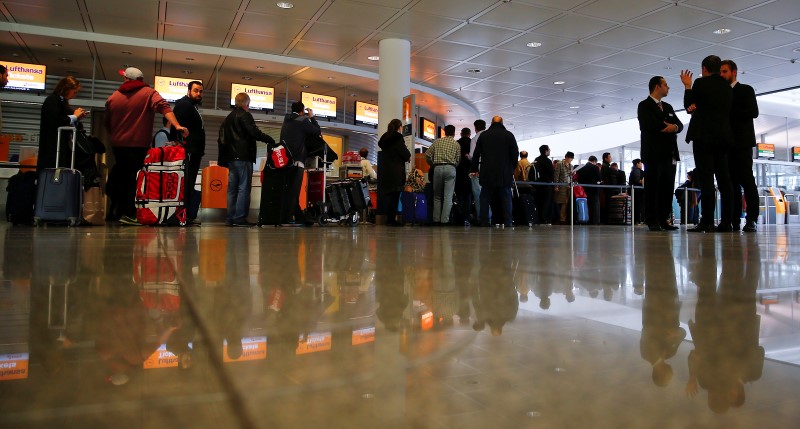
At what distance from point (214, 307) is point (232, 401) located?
14.4 inches

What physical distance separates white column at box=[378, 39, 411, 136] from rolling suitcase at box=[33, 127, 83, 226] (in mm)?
6255

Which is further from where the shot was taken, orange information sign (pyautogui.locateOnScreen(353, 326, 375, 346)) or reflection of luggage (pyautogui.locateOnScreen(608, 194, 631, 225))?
reflection of luggage (pyautogui.locateOnScreen(608, 194, 631, 225))

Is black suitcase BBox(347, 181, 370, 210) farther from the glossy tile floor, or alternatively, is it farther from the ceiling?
the glossy tile floor

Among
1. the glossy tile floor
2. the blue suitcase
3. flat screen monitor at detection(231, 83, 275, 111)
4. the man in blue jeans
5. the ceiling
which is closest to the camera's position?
the glossy tile floor

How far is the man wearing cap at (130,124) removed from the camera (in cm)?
522

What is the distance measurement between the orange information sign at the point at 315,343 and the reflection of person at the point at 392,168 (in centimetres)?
748

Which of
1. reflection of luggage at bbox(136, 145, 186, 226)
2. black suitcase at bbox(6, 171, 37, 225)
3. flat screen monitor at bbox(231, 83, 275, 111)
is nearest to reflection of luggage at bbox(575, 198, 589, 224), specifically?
flat screen monitor at bbox(231, 83, 275, 111)

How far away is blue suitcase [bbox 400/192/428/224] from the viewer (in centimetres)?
869

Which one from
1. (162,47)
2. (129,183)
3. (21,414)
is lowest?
(21,414)

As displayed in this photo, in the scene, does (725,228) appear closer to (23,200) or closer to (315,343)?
(315,343)

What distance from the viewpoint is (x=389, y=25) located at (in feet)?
33.2

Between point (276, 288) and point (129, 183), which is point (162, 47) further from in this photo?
point (276, 288)

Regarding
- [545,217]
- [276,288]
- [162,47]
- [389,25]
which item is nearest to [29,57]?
[162,47]

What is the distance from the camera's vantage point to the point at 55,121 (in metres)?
5.48
